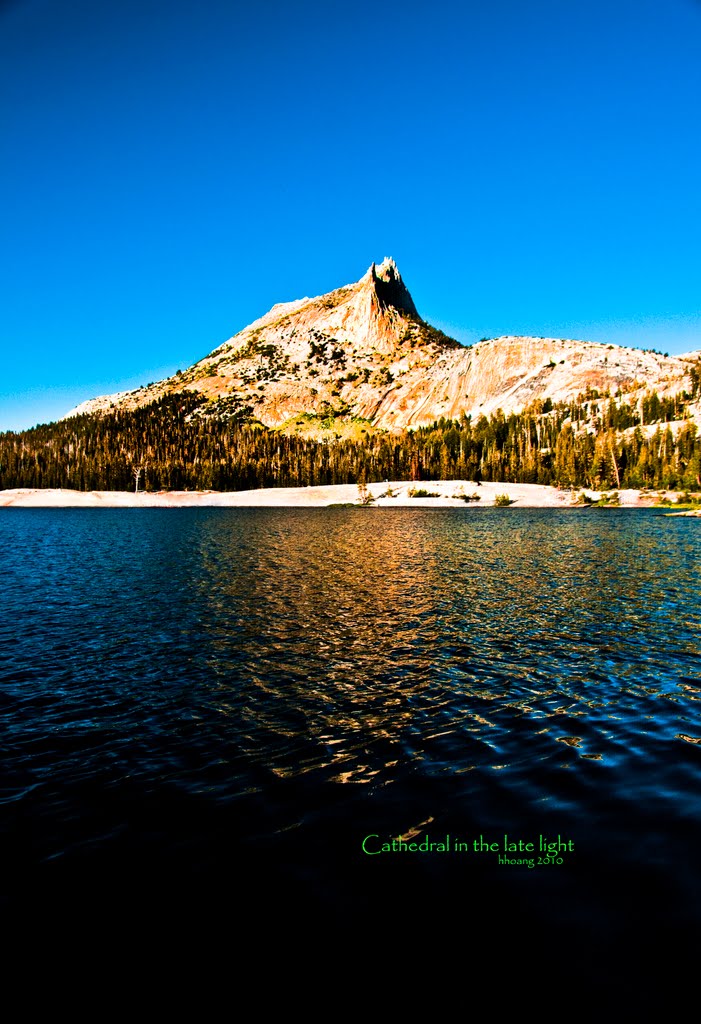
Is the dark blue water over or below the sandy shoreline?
below

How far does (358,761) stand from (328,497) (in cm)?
16452

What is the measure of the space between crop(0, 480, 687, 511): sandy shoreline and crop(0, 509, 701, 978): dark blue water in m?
129

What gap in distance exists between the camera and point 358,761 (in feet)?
46.0

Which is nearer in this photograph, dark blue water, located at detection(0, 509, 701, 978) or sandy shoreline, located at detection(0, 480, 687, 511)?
dark blue water, located at detection(0, 509, 701, 978)

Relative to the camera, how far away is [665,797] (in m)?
12.2

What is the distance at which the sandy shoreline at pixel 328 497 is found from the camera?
156m

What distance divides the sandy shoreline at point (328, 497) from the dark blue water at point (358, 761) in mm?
129282

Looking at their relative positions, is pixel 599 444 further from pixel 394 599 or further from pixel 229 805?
pixel 229 805

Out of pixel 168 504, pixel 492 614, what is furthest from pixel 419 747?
pixel 168 504

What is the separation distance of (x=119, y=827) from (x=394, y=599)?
75.3ft

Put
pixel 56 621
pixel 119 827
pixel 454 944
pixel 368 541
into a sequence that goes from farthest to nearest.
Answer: pixel 368 541 → pixel 56 621 → pixel 119 827 → pixel 454 944

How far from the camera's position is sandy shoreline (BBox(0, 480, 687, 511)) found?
15638 centimetres

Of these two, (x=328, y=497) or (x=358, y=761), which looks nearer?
(x=358, y=761)

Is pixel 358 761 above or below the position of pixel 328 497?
below
